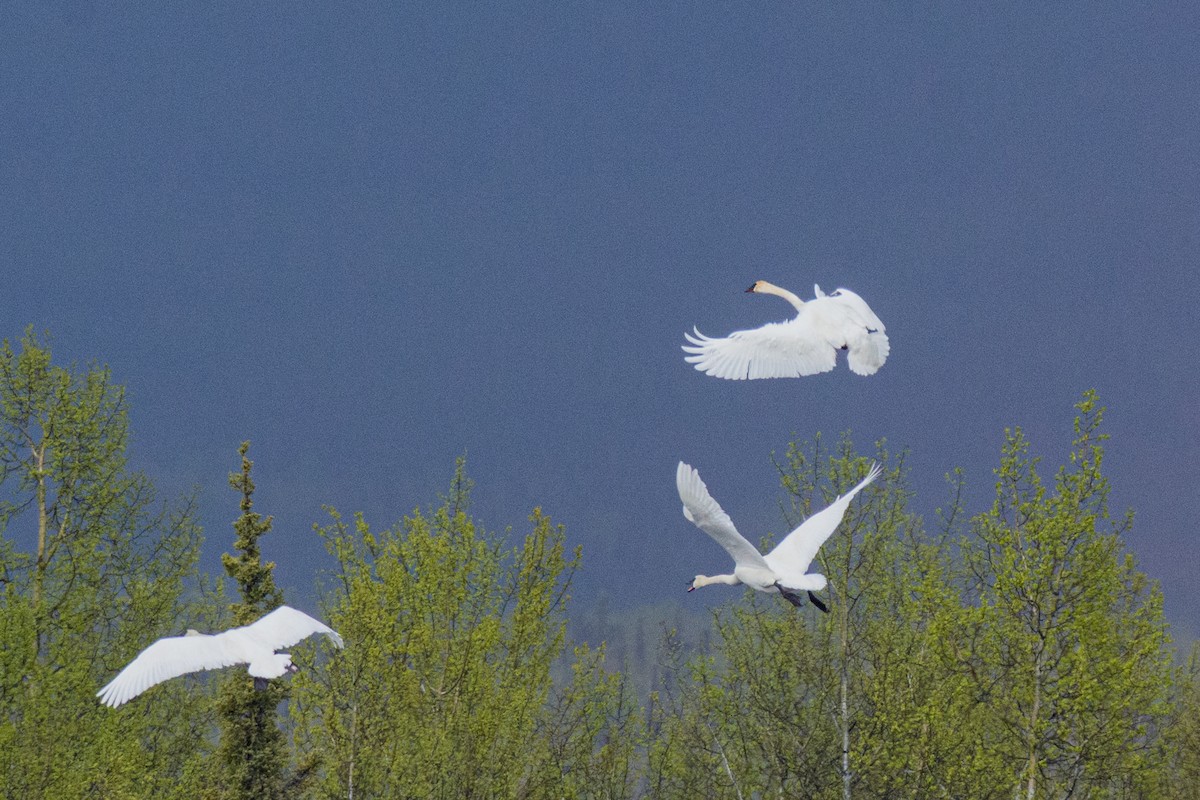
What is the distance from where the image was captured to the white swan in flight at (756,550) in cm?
1369

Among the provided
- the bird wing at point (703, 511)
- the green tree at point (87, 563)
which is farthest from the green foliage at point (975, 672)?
the green tree at point (87, 563)

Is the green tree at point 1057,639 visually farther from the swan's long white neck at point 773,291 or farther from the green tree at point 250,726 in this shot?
the green tree at point 250,726

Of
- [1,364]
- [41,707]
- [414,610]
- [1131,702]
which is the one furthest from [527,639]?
[1,364]

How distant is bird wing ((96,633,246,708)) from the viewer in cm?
1552

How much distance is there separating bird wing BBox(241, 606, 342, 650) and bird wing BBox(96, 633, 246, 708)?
0.43 m

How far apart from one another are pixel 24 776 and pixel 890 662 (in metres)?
11.7

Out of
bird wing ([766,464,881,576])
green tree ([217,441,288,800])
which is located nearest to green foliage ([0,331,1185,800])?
green tree ([217,441,288,800])

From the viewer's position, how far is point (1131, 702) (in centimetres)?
1898

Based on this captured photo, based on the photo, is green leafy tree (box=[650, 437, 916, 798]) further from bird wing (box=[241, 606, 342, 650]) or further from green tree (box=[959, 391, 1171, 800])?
bird wing (box=[241, 606, 342, 650])

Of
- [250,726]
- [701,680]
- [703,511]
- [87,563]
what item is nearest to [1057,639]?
[701,680]

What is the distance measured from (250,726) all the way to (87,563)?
26.2 feet

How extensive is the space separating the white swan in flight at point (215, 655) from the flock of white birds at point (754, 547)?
0.04 feet

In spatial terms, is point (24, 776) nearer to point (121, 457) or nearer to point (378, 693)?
point (378, 693)

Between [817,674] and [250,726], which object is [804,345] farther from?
[250,726]
